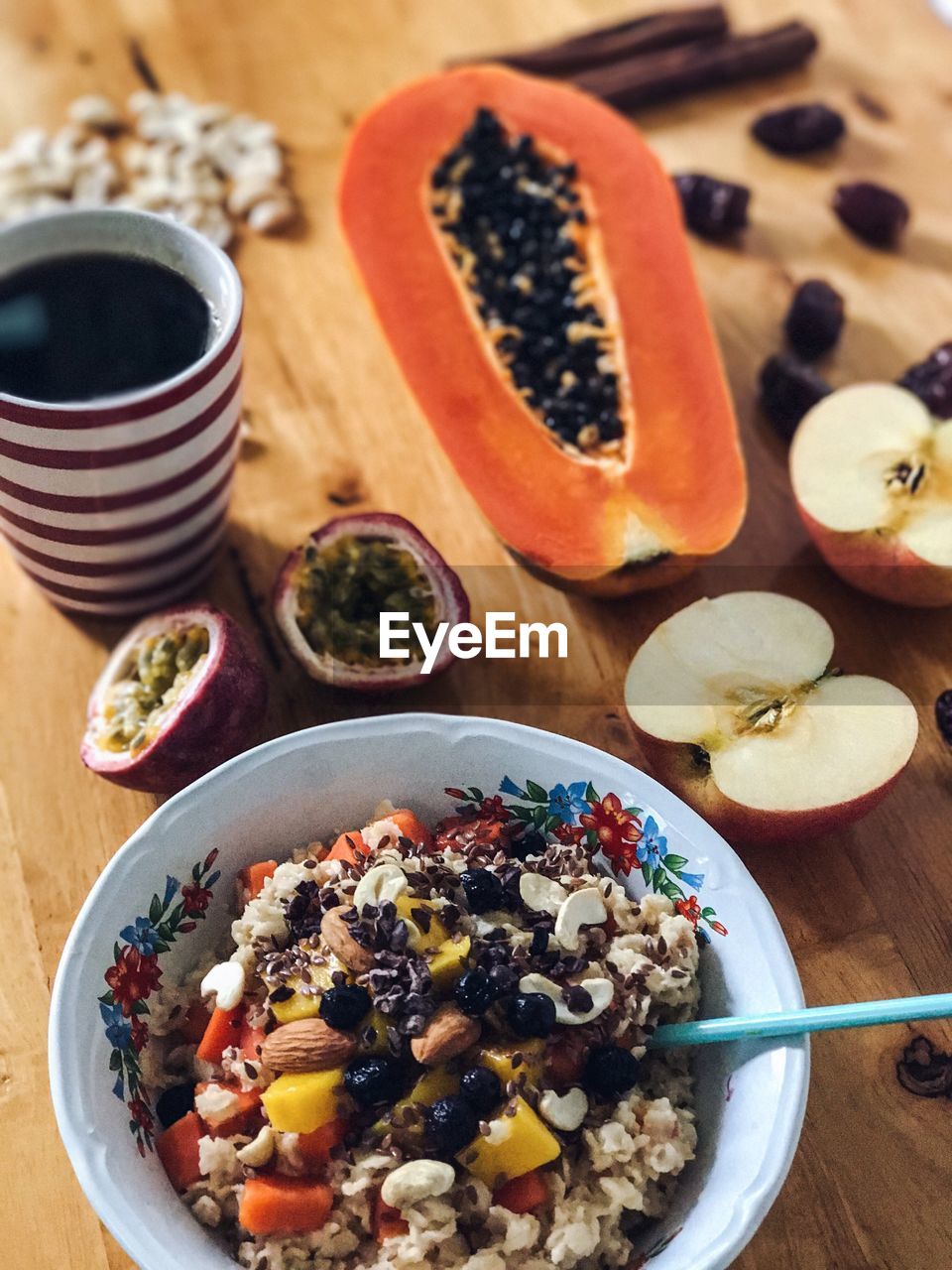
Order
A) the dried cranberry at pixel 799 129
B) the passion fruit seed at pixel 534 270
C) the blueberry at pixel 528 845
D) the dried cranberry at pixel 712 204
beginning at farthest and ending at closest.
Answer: the dried cranberry at pixel 799 129 → the dried cranberry at pixel 712 204 → the passion fruit seed at pixel 534 270 → the blueberry at pixel 528 845

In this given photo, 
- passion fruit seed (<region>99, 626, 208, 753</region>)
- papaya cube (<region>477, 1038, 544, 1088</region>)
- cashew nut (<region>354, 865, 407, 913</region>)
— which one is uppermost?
passion fruit seed (<region>99, 626, 208, 753</region>)

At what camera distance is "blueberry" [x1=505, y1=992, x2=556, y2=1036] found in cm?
101

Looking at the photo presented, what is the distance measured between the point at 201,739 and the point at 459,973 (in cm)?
39

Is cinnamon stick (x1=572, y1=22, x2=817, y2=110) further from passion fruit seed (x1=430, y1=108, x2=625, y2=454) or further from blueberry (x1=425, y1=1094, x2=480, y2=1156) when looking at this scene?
blueberry (x1=425, y1=1094, x2=480, y2=1156)

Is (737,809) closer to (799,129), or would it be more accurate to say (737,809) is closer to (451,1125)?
(451,1125)

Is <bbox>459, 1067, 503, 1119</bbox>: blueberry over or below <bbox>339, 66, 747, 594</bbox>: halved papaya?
below

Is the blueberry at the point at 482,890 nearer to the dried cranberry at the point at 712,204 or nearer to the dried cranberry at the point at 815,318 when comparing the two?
the dried cranberry at the point at 815,318

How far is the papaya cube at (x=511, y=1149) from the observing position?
0.97 m

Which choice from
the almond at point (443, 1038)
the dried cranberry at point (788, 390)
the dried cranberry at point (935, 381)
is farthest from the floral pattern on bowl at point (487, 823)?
the dried cranberry at point (935, 381)

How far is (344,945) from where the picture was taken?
105 centimetres

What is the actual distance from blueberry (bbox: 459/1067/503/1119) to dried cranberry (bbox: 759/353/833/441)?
3.20 feet

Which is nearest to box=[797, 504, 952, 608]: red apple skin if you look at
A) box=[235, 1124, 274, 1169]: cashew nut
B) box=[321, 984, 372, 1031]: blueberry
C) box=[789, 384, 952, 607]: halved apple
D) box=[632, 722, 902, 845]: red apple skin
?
box=[789, 384, 952, 607]: halved apple

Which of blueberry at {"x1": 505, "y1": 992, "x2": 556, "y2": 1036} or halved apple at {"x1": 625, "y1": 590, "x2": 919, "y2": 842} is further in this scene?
halved apple at {"x1": 625, "y1": 590, "x2": 919, "y2": 842}

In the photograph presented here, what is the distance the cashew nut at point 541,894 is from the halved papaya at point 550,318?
16.9 inches
